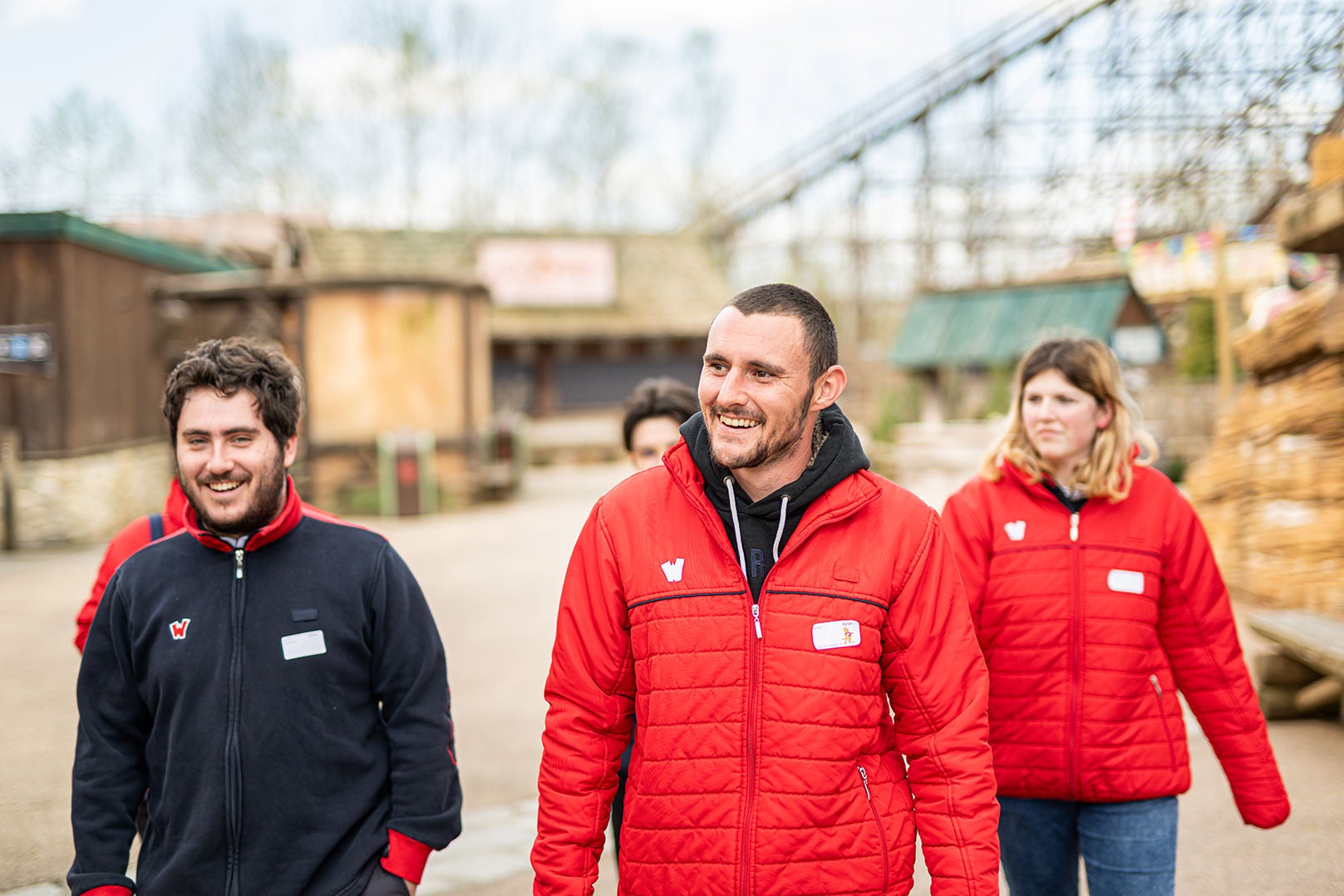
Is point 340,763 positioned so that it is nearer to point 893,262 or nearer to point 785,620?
point 785,620

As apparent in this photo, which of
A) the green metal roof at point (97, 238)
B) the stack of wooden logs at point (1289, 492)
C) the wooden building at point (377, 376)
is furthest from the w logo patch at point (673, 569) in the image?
the wooden building at point (377, 376)

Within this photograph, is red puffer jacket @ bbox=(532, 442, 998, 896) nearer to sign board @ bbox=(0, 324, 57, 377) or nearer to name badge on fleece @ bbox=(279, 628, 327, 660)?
name badge on fleece @ bbox=(279, 628, 327, 660)

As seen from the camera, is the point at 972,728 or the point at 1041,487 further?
the point at 1041,487

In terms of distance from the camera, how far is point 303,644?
247 cm

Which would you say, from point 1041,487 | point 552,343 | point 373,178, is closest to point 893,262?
point 552,343

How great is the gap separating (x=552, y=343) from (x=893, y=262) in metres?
9.17

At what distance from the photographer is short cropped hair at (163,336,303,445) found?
2.56 metres

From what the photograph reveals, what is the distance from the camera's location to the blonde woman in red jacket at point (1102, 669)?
2809mm

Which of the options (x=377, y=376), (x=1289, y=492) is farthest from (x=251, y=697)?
(x=377, y=376)

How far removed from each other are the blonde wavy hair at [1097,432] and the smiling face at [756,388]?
1.11m

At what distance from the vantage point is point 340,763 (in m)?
2.49

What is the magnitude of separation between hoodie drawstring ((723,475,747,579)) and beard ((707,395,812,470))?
32 mm

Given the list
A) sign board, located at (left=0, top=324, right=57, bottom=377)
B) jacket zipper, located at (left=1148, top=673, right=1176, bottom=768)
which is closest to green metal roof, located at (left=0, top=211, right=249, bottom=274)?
sign board, located at (left=0, top=324, right=57, bottom=377)

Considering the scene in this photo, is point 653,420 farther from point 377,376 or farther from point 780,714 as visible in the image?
point 377,376
